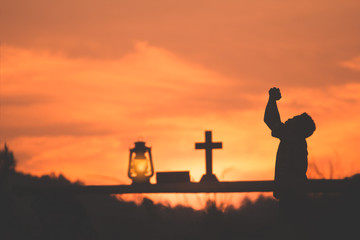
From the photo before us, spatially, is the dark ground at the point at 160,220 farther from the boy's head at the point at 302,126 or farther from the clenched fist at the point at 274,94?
the clenched fist at the point at 274,94

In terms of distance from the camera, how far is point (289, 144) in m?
7.05

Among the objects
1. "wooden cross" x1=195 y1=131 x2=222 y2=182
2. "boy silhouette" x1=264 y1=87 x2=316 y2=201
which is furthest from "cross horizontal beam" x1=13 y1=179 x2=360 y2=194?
"wooden cross" x1=195 y1=131 x2=222 y2=182

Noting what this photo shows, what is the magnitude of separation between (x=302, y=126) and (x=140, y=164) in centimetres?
291

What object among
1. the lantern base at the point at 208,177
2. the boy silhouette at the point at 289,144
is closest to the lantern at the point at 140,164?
the lantern base at the point at 208,177

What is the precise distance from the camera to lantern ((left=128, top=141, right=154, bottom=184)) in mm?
8773

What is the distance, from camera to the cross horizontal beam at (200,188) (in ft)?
24.2

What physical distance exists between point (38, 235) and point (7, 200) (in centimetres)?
77

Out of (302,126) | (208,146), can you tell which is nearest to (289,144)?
(302,126)

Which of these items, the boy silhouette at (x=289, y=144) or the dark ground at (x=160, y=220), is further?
the dark ground at (x=160, y=220)

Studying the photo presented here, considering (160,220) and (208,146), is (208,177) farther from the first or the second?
(160,220)

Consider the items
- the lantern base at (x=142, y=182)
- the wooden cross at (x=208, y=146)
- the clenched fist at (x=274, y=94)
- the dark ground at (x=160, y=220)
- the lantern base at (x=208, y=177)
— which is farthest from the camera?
the wooden cross at (x=208, y=146)

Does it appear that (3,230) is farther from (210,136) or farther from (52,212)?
(210,136)

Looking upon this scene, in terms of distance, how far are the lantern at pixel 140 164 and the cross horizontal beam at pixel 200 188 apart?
1.22 feet

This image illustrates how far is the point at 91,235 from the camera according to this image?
8703 millimetres
